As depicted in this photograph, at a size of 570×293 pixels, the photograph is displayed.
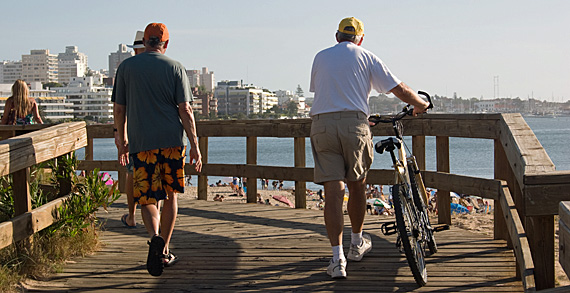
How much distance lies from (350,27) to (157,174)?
5.21 ft

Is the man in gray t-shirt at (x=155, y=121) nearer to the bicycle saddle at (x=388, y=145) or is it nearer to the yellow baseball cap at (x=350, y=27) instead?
the yellow baseball cap at (x=350, y=27)

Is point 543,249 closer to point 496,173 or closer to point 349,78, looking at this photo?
point 349,78

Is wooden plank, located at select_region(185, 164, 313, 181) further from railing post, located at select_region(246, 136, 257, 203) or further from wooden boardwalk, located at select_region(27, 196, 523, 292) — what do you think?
wooden boardwalk, located at select_region(27, 196, 523, 292)

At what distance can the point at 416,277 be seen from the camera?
3.98 meters

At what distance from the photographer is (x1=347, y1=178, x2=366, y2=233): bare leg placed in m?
4.60

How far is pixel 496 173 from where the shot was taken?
17.1 feet

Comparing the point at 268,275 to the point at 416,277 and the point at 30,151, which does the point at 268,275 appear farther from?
the point at 30,151

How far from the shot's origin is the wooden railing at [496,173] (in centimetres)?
284

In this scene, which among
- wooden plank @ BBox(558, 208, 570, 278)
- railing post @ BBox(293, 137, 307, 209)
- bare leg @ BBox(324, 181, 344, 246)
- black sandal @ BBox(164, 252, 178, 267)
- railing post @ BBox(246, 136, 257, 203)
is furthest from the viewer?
railing post @ BBox(246, 136, 257, 203)

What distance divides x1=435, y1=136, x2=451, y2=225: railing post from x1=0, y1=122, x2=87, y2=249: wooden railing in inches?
119

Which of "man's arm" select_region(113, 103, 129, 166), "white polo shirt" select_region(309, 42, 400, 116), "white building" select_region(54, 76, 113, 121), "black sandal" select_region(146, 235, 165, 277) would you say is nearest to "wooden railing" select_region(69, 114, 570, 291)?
"white polo shirt" select_region(309, 42, 400, 116)

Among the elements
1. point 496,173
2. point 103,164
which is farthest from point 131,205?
point 496,173

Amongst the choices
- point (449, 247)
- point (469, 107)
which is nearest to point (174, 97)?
point (449, 247)

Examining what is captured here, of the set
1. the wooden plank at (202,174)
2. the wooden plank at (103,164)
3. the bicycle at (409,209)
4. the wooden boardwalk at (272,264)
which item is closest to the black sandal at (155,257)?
the wooden boardwalk at (272,264)
